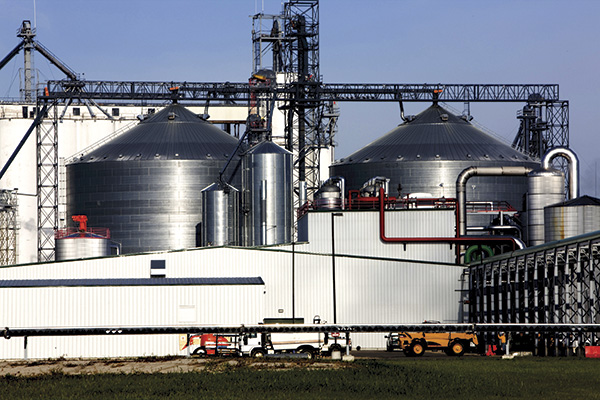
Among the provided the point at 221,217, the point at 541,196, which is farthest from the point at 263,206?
the point at 541,196

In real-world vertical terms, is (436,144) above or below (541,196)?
above

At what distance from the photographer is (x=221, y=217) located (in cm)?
8512

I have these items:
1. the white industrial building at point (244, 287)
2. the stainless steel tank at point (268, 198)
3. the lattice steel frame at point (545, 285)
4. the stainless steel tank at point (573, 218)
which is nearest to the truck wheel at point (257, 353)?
the white industrial building at point (244, 287)

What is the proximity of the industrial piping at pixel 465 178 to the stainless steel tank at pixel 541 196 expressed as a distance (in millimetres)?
5514

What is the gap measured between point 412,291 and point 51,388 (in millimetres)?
42181

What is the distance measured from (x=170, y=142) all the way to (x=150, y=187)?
17.4 feet

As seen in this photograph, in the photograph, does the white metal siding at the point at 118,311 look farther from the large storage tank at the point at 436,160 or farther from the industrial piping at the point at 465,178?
the large storage tank at the point at 436,160

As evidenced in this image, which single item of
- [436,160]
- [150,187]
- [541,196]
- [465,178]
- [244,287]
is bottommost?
[244,287]

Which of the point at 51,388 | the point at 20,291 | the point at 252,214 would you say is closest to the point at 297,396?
the point at 51,388

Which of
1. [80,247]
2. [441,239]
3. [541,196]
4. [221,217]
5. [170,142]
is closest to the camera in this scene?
[541,196]

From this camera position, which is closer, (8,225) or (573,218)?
(573,218)

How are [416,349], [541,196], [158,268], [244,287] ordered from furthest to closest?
[541,196], [158,268], [244,287], [416,349]

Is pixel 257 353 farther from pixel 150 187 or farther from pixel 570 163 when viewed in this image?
pixel 150 187

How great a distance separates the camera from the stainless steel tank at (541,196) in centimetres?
7125
